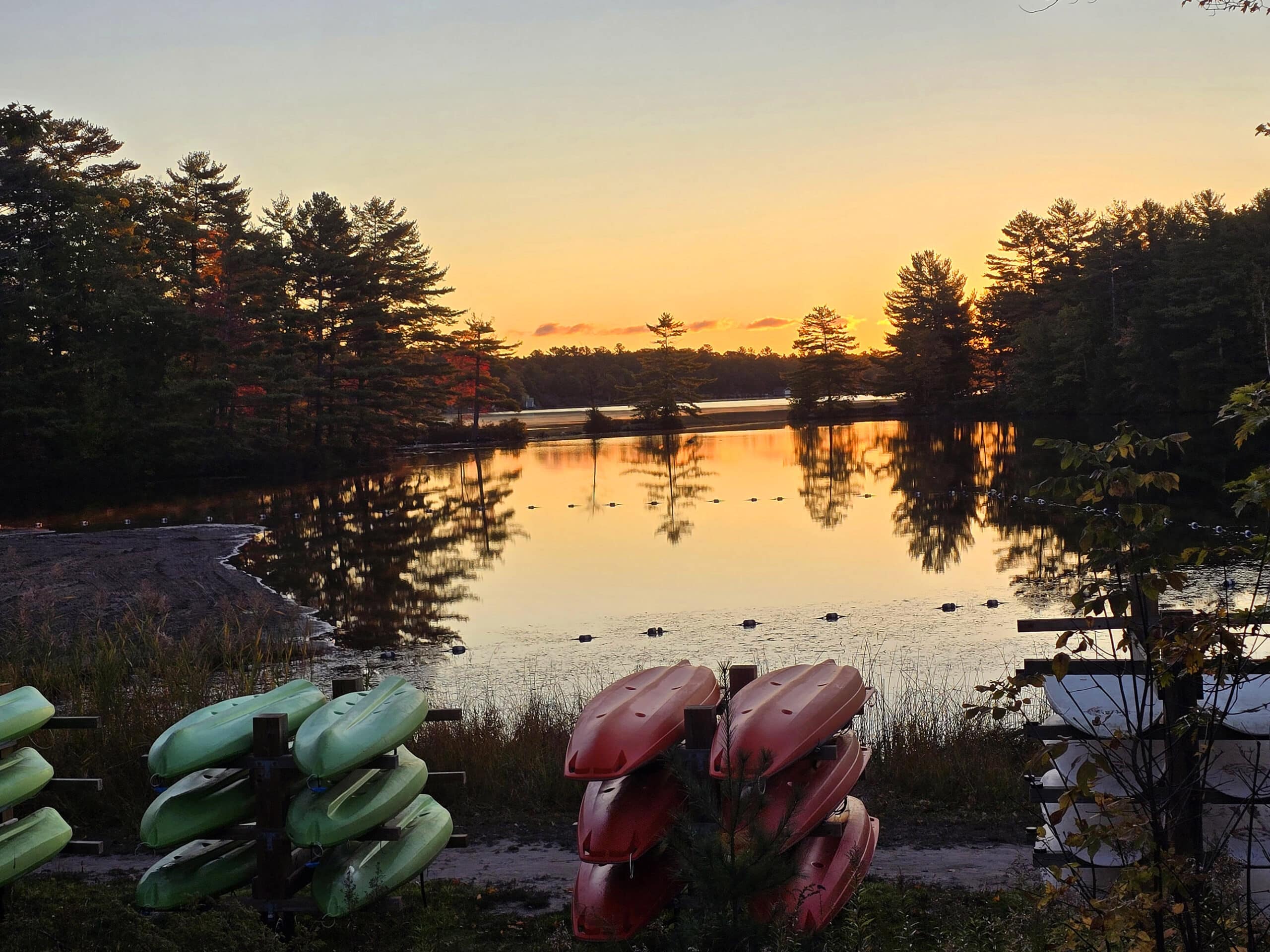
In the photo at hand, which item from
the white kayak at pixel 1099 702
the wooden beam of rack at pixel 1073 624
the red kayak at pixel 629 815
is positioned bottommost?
the red kayak at pixel 629 815

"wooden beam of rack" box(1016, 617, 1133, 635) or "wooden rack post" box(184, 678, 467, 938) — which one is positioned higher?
"wooden beam of rack" box(1016, 617, 1133, 635)

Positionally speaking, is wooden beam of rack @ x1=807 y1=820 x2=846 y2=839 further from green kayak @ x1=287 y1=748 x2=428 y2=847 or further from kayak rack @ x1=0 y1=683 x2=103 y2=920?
kayak rack @ x1=0 y1=683 x2=103 y2=920

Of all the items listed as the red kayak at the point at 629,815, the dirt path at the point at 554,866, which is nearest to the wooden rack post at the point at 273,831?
the red kayak at the point at 629,815

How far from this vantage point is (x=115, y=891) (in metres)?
5.36

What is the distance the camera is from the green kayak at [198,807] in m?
4.61

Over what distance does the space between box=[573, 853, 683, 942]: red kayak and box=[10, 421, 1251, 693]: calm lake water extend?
2.21m

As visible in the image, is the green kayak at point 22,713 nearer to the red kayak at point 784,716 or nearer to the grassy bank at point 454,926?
the grassy bank at point 454,926

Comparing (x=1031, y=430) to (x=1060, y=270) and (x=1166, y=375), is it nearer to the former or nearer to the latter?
(x=1166, y=375)

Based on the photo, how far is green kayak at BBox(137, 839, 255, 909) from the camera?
4.76 m

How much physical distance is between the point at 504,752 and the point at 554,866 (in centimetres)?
175

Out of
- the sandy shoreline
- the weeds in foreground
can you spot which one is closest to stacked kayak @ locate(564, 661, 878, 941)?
the weeds in foreground

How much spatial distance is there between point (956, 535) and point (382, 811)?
18064 mm

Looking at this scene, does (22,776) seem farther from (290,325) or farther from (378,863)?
(290,325)

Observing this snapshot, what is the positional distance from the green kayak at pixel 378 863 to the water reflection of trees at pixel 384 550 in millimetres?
8490
